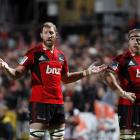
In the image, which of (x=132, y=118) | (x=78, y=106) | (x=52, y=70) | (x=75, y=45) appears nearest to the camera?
(x=52, y=70)

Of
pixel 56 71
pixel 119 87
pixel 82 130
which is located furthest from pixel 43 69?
pixel 82 130

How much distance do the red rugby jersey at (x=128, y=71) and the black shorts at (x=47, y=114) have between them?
101 cm

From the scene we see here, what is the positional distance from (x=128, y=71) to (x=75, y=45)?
13.0 metres

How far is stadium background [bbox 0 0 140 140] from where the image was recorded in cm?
1644

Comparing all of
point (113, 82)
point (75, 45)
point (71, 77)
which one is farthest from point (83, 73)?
point (75, 45)

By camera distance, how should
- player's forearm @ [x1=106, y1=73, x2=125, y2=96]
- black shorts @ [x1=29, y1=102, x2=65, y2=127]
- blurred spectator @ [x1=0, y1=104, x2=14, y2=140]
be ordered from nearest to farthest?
black shorts @ [x1=29, y1=102, x2=65, y2=127], player's forearm @ [x1=106, y1=73, x2=125, y2=96], blurred spectator @ [x1=0, y1=104, x2=14, y2=140]

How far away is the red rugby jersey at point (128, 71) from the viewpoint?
11688 mm

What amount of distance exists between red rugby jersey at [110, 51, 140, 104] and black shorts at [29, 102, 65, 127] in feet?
3.33

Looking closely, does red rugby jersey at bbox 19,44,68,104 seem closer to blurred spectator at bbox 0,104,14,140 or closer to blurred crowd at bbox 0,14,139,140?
blurred crowd at bbox 0,14,139,140

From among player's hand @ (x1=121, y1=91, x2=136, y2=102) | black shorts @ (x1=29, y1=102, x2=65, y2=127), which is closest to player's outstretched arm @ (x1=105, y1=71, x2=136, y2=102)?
player's hand @ (x1=121, y1=91, x2=136, y2=102)

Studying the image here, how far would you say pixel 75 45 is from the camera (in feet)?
81.1

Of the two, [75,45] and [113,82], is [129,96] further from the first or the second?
[75,45]

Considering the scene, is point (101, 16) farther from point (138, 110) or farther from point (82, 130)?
point (138, 110)

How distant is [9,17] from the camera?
28.2 meters
